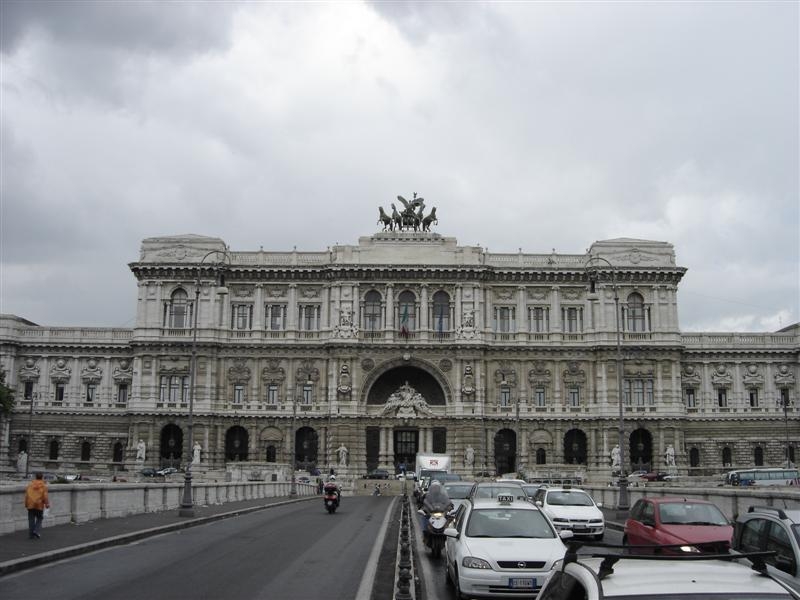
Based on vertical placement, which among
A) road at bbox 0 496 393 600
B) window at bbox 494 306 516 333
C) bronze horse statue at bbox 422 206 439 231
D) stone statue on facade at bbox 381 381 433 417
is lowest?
road at bbox 0 496 393 600

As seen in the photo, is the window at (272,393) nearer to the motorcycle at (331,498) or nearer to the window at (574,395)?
the window at (574,395)

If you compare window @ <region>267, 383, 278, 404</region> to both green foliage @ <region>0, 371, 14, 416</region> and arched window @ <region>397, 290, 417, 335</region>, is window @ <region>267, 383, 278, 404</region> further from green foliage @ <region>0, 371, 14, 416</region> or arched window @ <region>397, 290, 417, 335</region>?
green foliage @ <region>0, 371, 14, 416</region>

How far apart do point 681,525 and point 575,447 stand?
211 ft

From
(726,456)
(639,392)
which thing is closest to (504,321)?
(639,392)

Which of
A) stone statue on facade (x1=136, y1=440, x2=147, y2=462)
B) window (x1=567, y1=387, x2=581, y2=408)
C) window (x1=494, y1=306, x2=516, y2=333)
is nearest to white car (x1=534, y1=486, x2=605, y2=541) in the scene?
window (x1=567, y1=387, x2=581, y2=408)

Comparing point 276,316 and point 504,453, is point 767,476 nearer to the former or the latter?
point 504,453

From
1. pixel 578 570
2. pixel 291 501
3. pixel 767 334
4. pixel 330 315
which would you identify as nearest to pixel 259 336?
pixel 330 315

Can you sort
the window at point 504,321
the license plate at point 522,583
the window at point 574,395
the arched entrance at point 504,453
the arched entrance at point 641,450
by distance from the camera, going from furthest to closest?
the window at point 504,321, the window at point 574,395, the arched entrance at point 504,453, the arched entrance at point 641,450, the license plate at point 522,583

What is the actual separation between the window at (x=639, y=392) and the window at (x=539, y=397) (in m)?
7.36

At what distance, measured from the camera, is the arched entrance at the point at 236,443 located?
82875 mm

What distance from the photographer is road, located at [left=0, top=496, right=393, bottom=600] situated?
651 inches

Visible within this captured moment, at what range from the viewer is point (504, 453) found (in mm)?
82688

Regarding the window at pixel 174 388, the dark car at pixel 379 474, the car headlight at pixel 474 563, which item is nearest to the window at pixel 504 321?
the dark car at pixel 379 474

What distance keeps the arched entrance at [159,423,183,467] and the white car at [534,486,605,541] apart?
192ft
